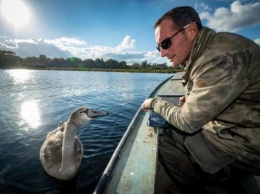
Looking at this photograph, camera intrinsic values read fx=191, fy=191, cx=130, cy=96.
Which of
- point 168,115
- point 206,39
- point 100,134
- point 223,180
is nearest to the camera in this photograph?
point 206,39

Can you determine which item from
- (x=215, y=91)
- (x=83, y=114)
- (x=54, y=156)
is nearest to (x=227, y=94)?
(x=215, y=91)

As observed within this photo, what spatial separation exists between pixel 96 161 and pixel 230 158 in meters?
4.64

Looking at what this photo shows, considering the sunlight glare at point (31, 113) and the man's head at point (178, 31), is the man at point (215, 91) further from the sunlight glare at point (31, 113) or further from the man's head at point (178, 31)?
the sunlight glare at point (31, 113)

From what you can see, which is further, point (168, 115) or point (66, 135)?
point (66, 135)

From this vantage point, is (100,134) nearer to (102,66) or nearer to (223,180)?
(223,180)

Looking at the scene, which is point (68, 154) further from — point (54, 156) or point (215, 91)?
point (215, 91)

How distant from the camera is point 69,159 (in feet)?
16.8

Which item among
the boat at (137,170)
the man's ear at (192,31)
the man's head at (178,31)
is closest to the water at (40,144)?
the boat at (137,170)

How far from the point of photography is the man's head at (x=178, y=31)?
2697 mm

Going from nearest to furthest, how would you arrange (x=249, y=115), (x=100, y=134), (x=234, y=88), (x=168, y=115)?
(x=234, y=88) < (x=249, y=115) < (x=168, y=115) < (x=100, y=134)

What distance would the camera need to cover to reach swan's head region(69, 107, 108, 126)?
16.0 ft

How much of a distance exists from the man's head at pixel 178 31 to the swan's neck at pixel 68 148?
3364 mm

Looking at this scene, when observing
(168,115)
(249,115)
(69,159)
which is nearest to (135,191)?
(168,115)

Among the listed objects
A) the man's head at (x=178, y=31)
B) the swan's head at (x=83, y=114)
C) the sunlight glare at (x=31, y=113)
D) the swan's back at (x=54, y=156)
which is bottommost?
the sunlight glare at (x=31, y=113)
